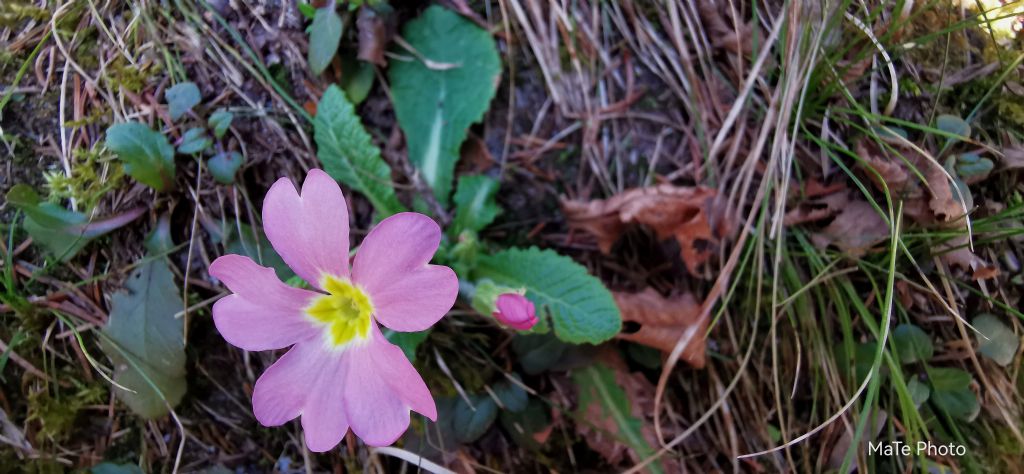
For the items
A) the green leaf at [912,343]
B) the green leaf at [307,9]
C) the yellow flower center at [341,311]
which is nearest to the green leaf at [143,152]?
the green leaf at [307,9]

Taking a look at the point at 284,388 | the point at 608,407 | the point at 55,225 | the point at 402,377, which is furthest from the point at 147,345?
the point at 608,407

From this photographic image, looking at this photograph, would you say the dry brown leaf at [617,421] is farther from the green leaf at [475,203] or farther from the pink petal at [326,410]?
the pink petal at [326,410]

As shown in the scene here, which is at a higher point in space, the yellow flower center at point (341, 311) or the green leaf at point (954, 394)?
the yellow flower center at point (341, 311)

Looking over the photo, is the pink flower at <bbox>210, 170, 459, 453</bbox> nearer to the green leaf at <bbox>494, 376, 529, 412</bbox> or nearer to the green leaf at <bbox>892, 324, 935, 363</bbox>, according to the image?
the green leaf at <bbox>494, 376, 529, 412</bbox>

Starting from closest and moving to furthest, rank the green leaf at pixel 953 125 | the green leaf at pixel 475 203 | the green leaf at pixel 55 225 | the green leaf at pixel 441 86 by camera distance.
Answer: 1. the green leaf at pixel 55 225
2. the green leaf at pixel 953 125
3. the green leaf at pixel 475 203
4. the green leaf at pixel 441 86

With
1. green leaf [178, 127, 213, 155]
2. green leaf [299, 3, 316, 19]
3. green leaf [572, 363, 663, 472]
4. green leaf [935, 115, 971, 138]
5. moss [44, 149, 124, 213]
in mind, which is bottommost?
green leaf [572, 363, 663, 472]

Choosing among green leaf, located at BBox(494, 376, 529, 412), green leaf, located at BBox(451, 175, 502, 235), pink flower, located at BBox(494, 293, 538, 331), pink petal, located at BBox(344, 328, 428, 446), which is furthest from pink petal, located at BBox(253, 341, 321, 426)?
green leaf, located at BBox(451, 175, 502, 235)

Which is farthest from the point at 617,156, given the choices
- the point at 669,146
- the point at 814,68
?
the point at 814,68
